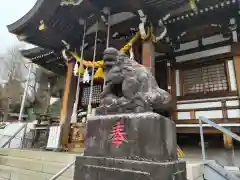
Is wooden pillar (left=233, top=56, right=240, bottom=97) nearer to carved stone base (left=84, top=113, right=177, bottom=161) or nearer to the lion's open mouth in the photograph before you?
carved stone base (left=84, top=113, right=177, bottom=161)

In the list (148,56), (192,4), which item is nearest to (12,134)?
(148,56)

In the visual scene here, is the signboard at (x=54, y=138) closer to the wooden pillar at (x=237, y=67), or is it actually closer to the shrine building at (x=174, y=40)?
the shrine building at (x=174, y=40)

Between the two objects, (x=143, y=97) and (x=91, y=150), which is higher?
(x=143, y=97)

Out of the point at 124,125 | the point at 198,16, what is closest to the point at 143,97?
the point at 124,125

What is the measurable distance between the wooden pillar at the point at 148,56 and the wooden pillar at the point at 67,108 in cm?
355

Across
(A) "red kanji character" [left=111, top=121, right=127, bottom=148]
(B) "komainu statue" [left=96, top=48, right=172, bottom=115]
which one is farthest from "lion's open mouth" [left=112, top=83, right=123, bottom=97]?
(A) "red kanji character" [left=111, top=121, right=127, bottom=148]

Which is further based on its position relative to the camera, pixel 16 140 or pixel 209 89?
pixel 16 140

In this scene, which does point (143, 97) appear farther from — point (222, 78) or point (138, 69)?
point (222, 78)

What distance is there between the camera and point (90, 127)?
263cm

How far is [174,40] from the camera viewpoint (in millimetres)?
7539

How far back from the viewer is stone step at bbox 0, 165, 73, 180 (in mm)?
4465

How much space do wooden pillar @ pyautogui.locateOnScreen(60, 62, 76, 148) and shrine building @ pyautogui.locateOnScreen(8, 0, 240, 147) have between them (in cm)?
4

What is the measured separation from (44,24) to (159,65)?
5200 mm

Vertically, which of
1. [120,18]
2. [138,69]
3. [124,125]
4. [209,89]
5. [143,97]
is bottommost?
[124,125]
